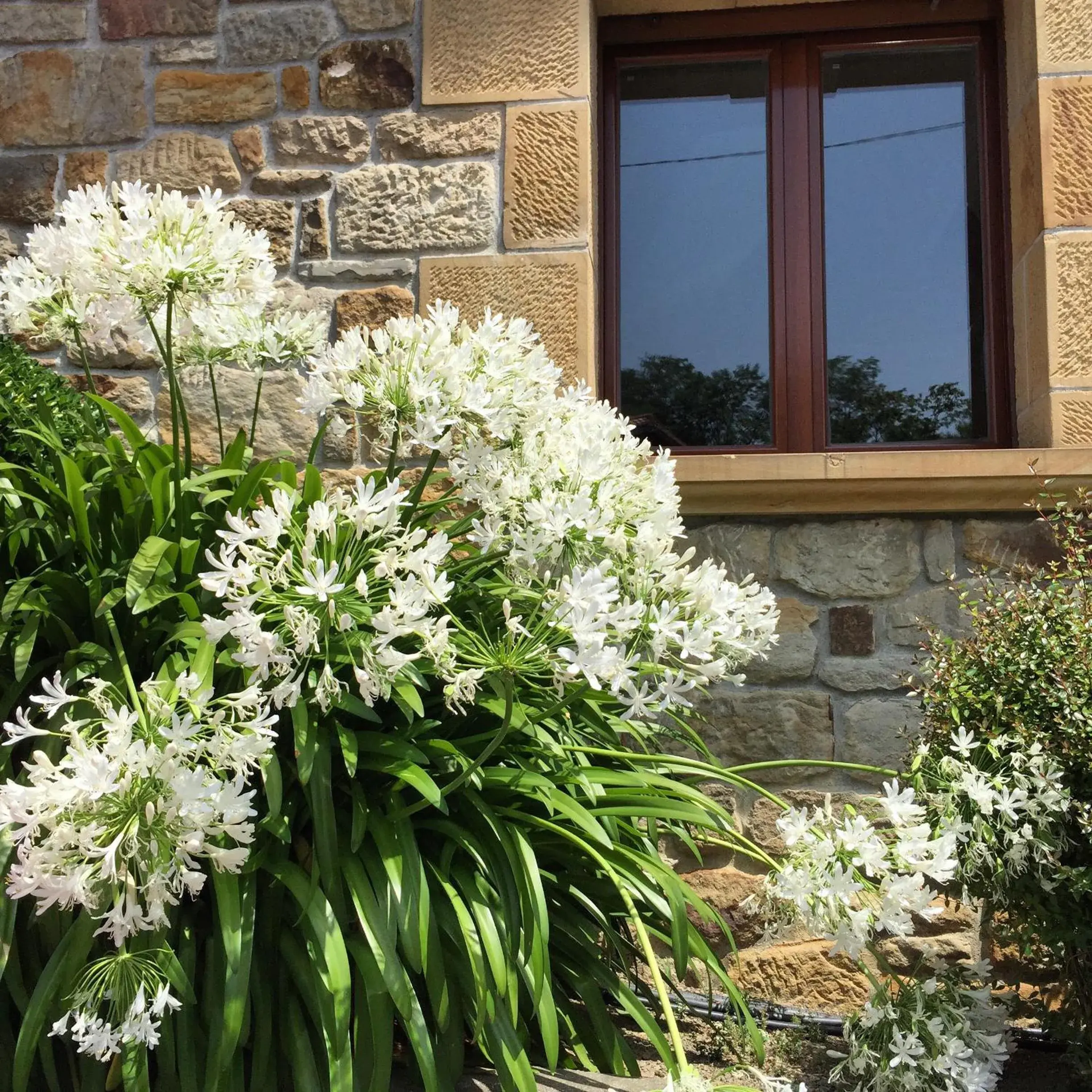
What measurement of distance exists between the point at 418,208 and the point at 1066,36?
6.21 ft

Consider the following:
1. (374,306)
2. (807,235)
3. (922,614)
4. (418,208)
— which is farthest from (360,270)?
(922,614)

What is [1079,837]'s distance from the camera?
1825 mm

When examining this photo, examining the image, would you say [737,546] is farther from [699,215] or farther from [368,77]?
[368,77]

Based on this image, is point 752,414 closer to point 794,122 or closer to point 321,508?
point 794,122

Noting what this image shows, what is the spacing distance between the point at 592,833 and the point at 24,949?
3.15ft

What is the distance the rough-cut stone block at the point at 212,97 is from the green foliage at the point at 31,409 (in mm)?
1140

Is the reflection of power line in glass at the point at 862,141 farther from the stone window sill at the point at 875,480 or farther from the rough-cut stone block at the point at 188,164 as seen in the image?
the rough-cut stone block at the point at 188,164

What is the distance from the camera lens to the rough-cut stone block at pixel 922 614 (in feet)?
8.71

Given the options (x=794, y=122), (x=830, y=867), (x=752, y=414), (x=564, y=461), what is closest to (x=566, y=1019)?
(x=830, y=867)

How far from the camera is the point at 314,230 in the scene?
2.97 m

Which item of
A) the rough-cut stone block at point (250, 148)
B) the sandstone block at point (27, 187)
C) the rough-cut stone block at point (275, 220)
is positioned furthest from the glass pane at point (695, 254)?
the sandstone block at point (27, 187)

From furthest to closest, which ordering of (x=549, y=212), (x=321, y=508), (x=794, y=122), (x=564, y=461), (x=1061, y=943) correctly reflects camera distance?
(x=794, y=122) < (x=549, y=212) < (x=1061, y=943) < (x=564, y=461) < (x=321, y=508)

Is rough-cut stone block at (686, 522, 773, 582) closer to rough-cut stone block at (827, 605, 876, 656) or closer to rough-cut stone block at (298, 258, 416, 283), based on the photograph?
rough-cut stone block at (827, 605, 876, 656)

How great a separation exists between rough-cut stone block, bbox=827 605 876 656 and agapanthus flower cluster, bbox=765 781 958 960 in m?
1.12
